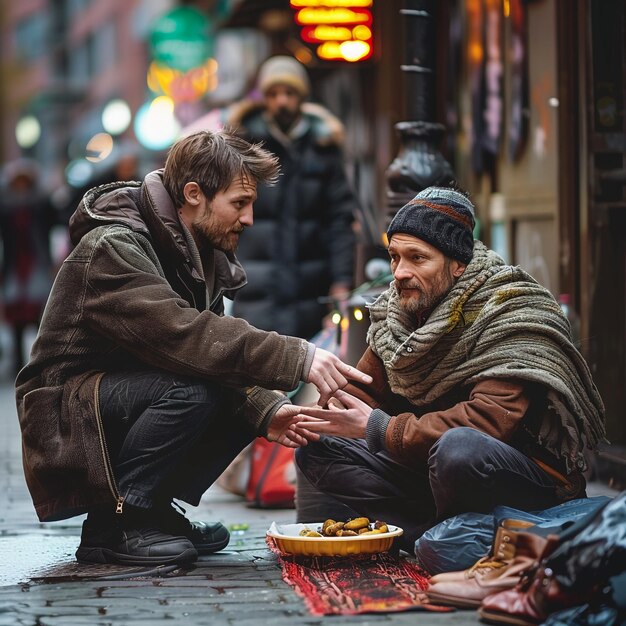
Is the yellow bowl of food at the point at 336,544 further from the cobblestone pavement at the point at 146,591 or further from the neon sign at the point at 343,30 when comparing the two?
the neon sign at the point at 343,30

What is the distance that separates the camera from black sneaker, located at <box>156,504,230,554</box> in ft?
18.1

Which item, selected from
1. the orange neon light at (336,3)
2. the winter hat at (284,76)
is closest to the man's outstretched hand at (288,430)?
the winter hat at (284,76)

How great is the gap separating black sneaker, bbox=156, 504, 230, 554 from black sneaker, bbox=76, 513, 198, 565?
15 cm

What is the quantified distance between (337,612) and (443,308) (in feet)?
Result: 3.92

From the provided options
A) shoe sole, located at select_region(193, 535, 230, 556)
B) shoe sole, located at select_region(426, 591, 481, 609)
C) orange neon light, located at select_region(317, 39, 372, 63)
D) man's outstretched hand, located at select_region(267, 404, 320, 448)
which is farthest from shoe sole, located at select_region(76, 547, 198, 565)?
orange neon light, located at select_region(317, 39, 372, 63)

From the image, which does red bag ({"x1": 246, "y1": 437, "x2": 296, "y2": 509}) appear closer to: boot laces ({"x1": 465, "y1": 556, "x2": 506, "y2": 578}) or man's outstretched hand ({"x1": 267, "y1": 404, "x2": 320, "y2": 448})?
man's outstretched hand ({"x1": 267, "y1": 404, "x2": 320, "y2": 448})

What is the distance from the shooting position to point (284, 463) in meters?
6.95

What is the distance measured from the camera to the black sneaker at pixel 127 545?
17.1 feet

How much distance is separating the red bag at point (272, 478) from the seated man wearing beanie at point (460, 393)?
1.54m

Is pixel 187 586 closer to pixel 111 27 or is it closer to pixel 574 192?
pixel 574 192

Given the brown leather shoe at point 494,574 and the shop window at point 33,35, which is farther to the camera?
the shop window at point 33,35

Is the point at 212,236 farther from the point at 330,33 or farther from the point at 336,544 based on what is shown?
the point at 330,33

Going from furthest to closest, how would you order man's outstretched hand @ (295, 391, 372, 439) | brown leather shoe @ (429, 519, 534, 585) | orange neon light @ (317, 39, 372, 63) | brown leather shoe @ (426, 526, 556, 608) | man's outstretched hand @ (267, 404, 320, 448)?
orange neon light @ (317, 39, 372, 63), man's outstretched hand @ (267, 404, 320, 448), man's outstretched hand @ (295, 391, 372, 439), brown leather shoe @ (429, 519, 534, 585), brown leather shoe @ (426, 526, 556, 608)

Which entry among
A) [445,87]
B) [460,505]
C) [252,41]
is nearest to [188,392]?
[460,505]
